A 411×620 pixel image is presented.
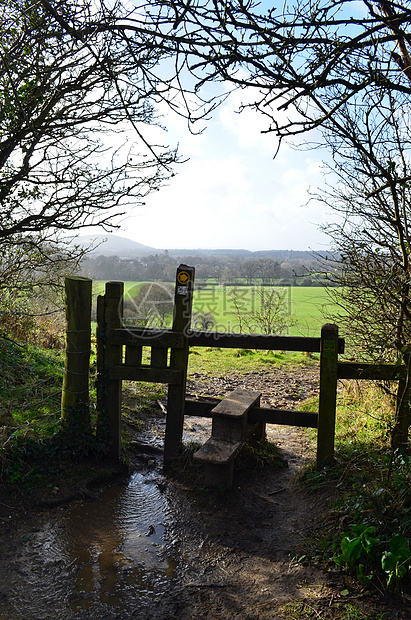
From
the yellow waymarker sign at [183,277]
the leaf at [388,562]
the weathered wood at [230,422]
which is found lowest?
the leaf at [388,562]

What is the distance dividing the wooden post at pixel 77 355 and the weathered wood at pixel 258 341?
117 cm

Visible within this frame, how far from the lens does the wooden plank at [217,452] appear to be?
4.52 meters

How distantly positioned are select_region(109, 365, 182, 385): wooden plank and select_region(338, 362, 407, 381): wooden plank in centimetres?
178

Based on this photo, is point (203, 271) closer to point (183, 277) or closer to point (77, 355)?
point (183, 277)

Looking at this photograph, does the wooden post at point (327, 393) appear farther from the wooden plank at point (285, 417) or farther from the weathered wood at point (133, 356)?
the weathered wood at point (133, 356)

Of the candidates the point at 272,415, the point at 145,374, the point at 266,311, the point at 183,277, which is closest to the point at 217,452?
the point at 272,415

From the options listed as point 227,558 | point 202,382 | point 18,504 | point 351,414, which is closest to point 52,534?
A: point 18,504

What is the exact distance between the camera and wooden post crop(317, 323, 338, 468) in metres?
4.84

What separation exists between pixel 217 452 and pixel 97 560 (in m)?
1.46

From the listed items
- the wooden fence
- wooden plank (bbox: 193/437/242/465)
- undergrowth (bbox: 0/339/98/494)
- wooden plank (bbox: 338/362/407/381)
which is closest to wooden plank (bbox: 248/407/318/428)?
the wooden fence

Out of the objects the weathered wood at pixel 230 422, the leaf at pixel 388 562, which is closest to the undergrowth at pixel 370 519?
the leaf at pixel 388 562

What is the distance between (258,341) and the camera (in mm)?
5172

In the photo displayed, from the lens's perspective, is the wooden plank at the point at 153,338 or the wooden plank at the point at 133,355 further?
the wooden plank at the point at 133,355

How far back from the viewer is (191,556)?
3.91 meters
